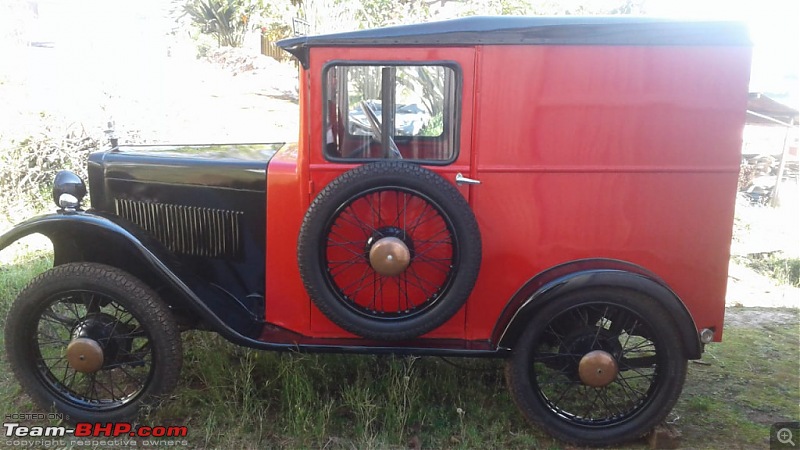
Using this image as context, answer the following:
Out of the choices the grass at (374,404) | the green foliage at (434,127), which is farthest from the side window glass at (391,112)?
the grass at (374,404)

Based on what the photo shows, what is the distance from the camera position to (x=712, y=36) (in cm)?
282

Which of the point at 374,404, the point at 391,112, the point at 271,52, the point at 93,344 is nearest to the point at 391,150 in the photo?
the point at 391,112

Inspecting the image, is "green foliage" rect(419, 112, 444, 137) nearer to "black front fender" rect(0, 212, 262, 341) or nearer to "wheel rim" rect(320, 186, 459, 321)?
"wheel rim" rect(320, 186, 459, 321)

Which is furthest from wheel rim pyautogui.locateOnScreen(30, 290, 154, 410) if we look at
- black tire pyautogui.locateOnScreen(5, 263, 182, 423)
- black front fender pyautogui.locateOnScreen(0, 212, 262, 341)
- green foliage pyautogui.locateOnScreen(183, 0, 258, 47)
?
green foliage pyautogui.locateOnScreen(183, 0, 258, 47)

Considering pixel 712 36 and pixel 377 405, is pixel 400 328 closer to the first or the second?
pixel 377 405

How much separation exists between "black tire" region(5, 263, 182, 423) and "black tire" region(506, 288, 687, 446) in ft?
5.86

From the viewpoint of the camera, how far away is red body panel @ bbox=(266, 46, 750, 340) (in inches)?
114

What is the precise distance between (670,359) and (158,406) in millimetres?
2626

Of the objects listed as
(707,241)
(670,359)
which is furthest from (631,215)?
(670,359)

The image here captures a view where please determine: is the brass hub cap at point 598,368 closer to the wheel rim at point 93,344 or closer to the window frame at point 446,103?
the window frame at point 446,103

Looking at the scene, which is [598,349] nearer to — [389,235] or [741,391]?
[389,235]

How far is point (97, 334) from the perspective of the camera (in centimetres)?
315

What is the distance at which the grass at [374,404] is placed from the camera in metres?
3.10

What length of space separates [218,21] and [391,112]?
59.0 feet
